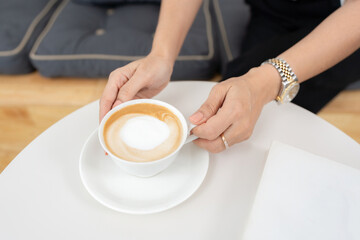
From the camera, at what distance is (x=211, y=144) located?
0.66m

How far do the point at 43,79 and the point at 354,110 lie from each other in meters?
1.85

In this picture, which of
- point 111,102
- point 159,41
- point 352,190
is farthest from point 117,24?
point 352,190

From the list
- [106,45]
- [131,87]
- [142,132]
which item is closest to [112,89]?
[131,87]

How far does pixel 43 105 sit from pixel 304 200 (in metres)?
1.53

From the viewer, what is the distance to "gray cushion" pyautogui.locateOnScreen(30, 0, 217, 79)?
154 centimetres

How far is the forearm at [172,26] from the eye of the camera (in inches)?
34.0

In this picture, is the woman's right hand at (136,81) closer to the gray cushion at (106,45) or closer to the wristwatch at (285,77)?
the wristwatch at (285,77)

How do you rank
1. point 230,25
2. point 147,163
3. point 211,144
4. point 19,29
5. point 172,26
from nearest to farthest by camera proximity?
point 147,163, point 211,144, point 172,26, point 230,25, point 19,29

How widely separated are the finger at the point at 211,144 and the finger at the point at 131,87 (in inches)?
8.0

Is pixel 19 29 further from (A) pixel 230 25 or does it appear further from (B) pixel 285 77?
(B) pixel 285 77

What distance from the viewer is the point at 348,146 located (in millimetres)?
722

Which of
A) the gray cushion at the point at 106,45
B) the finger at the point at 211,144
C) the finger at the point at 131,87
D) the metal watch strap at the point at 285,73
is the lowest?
the gray cushion at the point at 106,45

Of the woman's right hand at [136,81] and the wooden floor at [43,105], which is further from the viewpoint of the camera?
the wooden floor at [43,105]

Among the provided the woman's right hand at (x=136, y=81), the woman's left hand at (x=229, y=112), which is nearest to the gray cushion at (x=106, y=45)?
the woman's right hand at (x=136, y=81)
